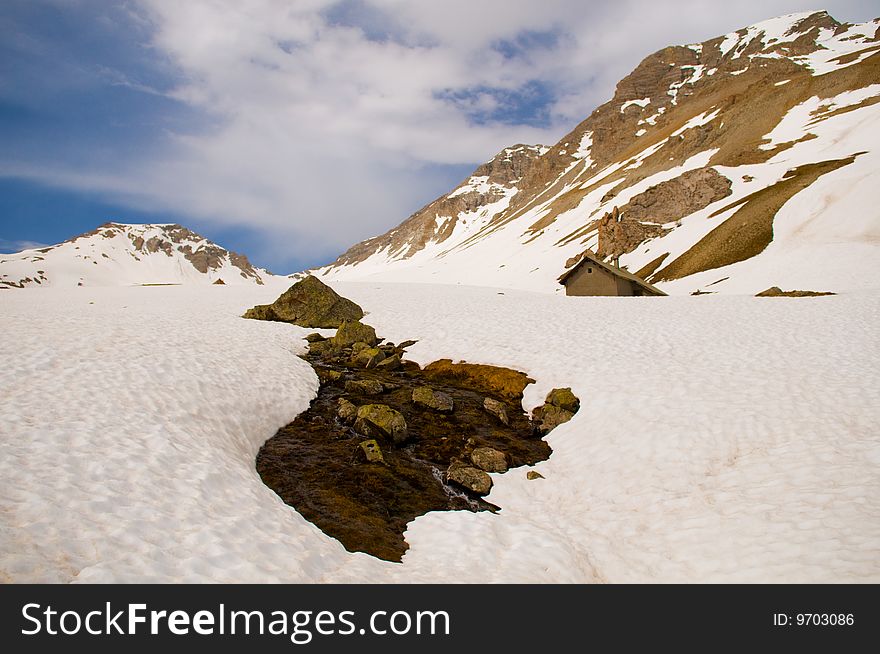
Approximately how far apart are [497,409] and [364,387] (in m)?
5.06

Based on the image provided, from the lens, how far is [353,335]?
22.6 metres

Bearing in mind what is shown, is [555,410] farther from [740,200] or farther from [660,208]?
[660,208]

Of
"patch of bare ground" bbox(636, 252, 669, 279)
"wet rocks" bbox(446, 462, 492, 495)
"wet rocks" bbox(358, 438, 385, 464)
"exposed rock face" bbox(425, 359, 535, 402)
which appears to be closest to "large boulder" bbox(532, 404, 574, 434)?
"exposed rock face" bbox(425, 359, 535, 402)

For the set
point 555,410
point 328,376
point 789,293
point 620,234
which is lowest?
point 555,410

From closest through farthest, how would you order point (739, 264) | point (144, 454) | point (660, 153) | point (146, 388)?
point (144, 454), point (146, 388), point (739, 264), point (660, 153)

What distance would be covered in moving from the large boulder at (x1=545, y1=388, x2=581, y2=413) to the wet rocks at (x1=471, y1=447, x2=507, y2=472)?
349cm

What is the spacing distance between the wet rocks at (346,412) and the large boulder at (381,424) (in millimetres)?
337

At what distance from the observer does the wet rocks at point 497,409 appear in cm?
1409

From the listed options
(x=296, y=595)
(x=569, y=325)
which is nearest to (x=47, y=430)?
(x=296, y=595)

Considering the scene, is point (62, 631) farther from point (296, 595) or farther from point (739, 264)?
point (739, 264)

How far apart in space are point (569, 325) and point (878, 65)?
401 ft

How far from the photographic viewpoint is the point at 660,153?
11144 cm

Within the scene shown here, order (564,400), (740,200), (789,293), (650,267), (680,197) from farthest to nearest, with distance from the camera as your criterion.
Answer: (680,197)
(740,200)
(650,267)
(789,293)
(564,400)

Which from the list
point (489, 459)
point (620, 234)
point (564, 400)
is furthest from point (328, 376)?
point (620, 234)
